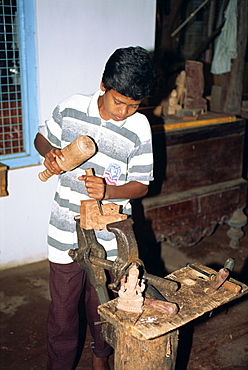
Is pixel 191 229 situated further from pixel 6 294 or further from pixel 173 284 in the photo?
pixel 173 284

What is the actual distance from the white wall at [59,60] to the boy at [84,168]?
154cm

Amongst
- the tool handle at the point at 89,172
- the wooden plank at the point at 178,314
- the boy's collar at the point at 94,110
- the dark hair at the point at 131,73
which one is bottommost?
the wooden plank at the point at 178,314

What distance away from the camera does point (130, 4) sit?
4047 mm

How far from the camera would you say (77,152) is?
2.12 meters

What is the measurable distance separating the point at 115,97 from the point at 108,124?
239 millimetres

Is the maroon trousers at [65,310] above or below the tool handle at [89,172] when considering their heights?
below

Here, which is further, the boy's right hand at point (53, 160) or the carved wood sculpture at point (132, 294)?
the boy's right hand at point (53, 160)

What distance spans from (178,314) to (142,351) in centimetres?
24

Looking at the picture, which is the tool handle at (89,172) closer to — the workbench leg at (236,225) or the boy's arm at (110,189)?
the boy's arm at (110,189)

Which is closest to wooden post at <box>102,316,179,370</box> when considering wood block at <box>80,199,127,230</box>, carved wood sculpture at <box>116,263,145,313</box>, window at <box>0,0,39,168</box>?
carved wood sculpture at <box>116,263,145,313</box>

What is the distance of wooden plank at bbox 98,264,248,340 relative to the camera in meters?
1.83

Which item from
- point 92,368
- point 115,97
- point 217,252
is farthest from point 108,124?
point 217,252

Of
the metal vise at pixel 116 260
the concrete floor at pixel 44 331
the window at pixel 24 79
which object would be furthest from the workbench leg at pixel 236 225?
the metal vise at pixel 116 260

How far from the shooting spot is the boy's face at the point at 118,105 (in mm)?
2105
